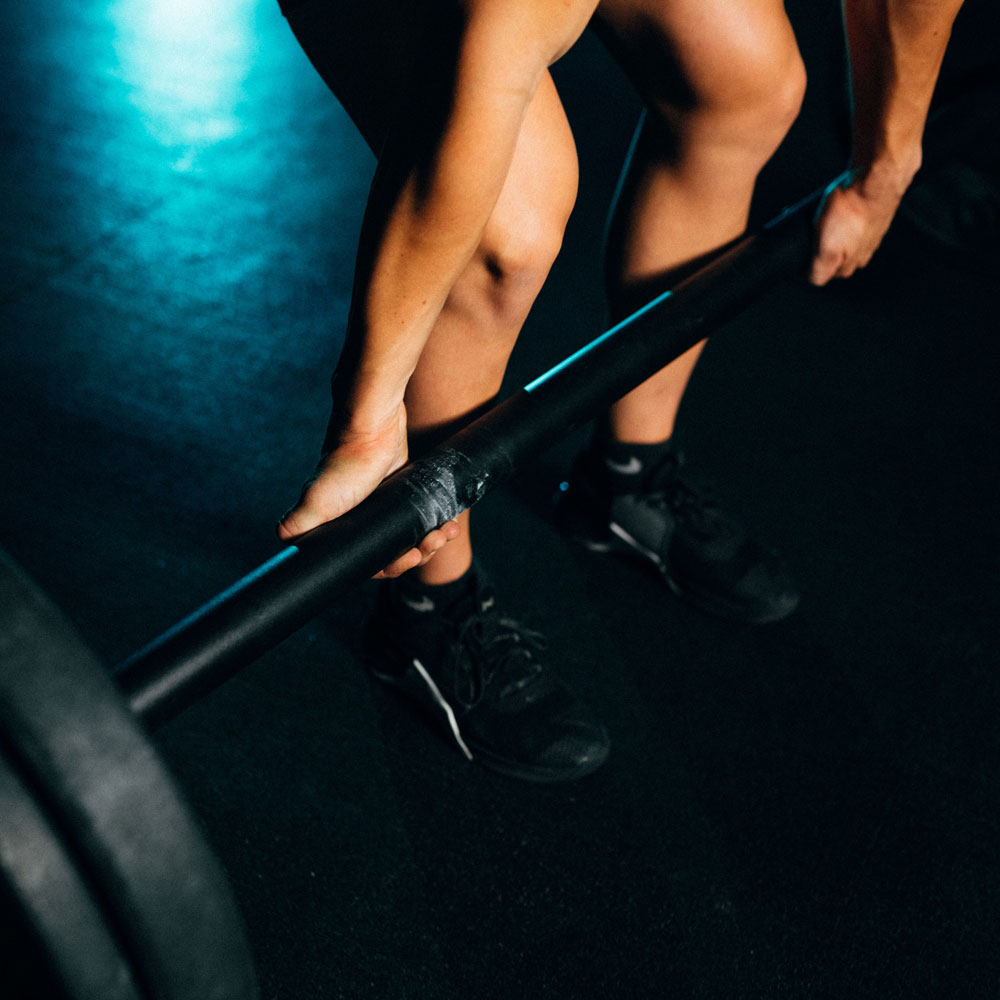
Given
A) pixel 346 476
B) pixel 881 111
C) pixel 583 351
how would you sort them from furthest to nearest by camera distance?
pixel 881 111
pixel 583 351
pixel 346 476

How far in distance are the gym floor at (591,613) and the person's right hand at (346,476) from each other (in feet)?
1.25

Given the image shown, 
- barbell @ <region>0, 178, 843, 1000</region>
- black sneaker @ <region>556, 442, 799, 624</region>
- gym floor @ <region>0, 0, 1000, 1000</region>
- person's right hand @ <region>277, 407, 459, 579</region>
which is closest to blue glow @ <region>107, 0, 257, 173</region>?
gym floor @ <region>0, 0, 1000, 1000</region>

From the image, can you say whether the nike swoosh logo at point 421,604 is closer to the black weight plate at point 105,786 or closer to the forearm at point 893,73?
the black weight plate at point 105,786

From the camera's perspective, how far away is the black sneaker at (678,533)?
1155mm

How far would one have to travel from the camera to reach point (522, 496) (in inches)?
52.7

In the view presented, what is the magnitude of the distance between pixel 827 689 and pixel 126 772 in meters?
0.86

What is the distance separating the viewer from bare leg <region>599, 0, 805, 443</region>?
839 mm

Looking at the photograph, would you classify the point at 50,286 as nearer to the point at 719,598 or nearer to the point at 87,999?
the point at 719,598

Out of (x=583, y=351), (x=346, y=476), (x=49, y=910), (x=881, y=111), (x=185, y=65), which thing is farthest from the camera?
(x=185, y=65)

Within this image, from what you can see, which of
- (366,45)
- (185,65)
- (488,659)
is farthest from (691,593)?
(185,65)

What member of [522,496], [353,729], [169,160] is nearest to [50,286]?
[169,160]

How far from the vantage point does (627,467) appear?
1165 mm

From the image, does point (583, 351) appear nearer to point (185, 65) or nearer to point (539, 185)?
point (539, 185)

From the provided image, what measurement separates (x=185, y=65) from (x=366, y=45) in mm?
2414
